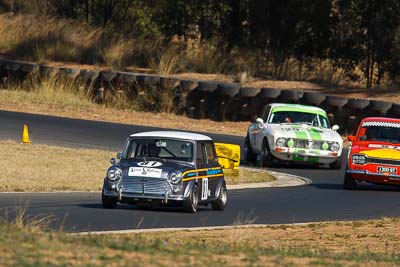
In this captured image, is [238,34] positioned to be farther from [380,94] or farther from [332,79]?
[380,94]

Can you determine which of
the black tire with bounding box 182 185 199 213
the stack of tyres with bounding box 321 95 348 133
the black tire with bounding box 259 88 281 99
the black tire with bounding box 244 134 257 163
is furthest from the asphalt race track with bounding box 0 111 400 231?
the black tire with bounding box 259 88 281 99

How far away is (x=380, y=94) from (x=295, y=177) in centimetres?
1184

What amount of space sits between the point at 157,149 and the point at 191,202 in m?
1.03

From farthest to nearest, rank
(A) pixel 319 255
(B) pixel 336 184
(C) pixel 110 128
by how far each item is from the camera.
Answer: (C) pixel 110 128 → (B) pixel 336 184 → (A) pixel 319 255

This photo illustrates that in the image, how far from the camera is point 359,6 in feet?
132

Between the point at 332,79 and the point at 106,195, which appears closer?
the point at 106,195

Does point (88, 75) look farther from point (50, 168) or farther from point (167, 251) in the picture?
point (167, 251)

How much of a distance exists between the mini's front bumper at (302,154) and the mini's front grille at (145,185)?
8.69 meters

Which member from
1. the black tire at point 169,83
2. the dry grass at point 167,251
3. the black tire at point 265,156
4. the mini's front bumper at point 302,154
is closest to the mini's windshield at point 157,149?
the dry grass at point 167,251

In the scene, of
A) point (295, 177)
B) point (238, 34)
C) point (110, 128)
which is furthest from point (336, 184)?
point (238, 34)

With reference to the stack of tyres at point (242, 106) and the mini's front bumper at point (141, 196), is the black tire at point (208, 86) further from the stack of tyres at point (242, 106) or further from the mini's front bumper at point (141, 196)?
the mini's front bumper at point (141, 196)

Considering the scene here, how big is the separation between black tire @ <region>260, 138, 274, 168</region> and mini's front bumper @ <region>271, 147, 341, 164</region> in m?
0.20

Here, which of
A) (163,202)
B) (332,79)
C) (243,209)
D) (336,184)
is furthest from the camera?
(332,79)

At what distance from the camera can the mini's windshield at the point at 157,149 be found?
17453 millimetres
